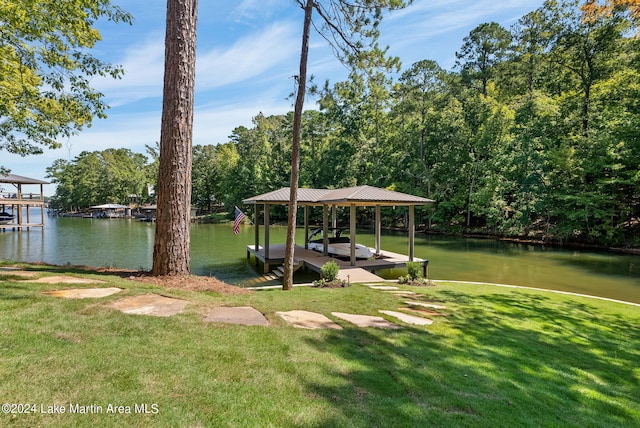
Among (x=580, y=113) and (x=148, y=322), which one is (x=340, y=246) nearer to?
(x=148, y=322)

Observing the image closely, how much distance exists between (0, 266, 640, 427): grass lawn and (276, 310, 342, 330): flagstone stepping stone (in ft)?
0.59

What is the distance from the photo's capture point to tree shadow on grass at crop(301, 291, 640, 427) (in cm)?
241

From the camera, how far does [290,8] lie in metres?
7.55

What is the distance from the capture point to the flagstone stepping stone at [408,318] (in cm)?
485

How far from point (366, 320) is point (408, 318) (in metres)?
0.77

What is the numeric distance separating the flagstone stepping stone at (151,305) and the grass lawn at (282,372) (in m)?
0.14

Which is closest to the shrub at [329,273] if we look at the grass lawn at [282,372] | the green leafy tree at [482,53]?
the grass lawn at [282,372]

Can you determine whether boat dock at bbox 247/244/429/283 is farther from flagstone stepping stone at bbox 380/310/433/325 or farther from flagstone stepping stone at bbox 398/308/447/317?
flagstone stepping stone at bbox 380/310/433/325

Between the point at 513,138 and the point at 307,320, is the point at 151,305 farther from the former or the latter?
the point at 513,138

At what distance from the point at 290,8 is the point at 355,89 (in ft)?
7.58

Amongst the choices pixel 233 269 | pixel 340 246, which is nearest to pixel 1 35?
pixel 233 269

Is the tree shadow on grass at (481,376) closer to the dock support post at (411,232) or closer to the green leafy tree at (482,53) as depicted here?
the dock support post at (411,232)

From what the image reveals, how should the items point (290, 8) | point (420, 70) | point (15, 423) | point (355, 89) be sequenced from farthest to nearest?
point (420, 70), point (355, 89), point (290, 8), point (15, 423)

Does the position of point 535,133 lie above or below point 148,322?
above
